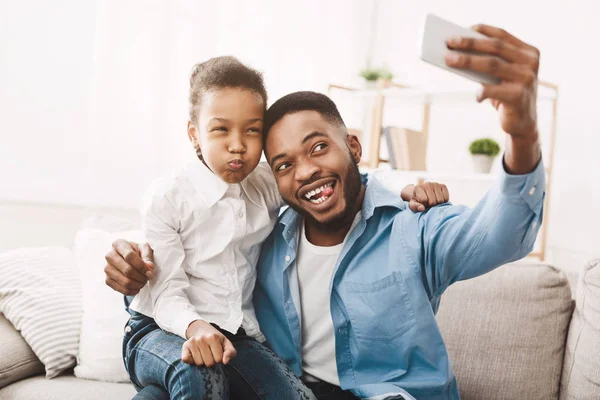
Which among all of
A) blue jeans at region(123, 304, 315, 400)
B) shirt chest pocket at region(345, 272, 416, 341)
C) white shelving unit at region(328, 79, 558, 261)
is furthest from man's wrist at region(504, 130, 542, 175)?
white shelving unit at region(328, 79, 558, 261)

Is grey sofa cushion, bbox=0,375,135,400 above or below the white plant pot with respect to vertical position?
below

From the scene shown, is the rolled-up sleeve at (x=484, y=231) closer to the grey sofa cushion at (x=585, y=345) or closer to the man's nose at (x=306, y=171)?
the man's nose at (x=306, y=171)

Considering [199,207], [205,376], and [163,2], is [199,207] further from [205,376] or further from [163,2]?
[163,2]

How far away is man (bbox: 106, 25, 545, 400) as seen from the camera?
1.26 meters

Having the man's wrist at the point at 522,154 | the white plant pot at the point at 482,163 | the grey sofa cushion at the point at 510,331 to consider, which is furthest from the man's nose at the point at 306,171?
the white plant pot at the point at 482,163

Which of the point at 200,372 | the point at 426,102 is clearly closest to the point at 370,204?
the point at 200,372

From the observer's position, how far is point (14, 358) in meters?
1.72

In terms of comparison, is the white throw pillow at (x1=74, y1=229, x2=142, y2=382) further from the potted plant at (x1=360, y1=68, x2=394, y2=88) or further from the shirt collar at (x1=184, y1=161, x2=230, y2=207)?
the potted plant at (x1=360, y1=68, x2=394, y2=88)

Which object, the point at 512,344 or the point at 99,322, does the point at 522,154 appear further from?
the point at 99,322

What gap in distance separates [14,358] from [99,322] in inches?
9.6

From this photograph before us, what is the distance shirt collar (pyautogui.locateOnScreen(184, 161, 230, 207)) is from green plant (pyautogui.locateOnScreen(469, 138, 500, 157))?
2291 mm

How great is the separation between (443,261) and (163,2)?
232 cm

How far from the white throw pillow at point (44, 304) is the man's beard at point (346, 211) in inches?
34.1

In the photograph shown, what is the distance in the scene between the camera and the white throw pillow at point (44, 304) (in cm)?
176
